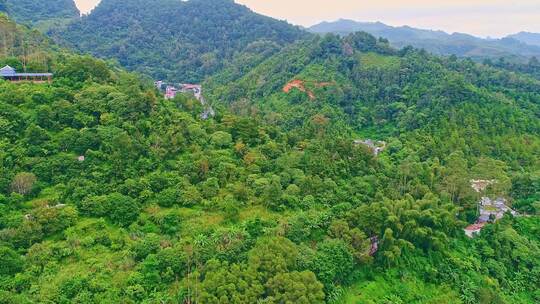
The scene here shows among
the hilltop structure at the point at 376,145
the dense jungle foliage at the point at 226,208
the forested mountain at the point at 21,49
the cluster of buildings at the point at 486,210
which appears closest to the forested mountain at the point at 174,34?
the forested mountain at the point at 21,49

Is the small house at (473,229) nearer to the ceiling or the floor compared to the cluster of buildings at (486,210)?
nearer to the floor

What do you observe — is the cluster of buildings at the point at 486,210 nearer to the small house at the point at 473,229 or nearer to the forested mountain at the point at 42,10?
the small house at the point at 473,229

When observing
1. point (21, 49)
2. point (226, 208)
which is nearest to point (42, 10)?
point (21, 49)

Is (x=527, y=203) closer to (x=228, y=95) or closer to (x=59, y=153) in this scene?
(x=59, y=153)

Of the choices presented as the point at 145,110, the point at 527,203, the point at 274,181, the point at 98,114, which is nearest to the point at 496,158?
the point at 527,203

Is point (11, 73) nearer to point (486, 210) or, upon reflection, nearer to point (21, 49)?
point (21, 49)

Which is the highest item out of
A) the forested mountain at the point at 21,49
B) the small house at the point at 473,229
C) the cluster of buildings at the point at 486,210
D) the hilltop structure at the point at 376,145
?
the forested mountain at the point at 21,49
